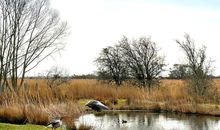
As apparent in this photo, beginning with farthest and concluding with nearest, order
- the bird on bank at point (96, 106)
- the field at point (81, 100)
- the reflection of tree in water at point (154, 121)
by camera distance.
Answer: the bird on bank at point (96, 106), the reflection of tree in water at point (154, 121), the field at point (81, 100)

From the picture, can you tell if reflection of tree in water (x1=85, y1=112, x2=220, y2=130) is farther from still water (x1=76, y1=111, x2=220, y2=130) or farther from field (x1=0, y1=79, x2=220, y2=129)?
field (x1=0, y1=79, x2=220, y2=129)

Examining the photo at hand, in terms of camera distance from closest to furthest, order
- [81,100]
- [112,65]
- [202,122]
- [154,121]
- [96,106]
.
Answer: [202,122], [154,121], [96,106], [81,100], [112,65]

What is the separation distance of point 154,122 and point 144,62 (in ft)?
36.3

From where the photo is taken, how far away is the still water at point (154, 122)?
1230 cm

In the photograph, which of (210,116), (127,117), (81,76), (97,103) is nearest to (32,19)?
(97,103)

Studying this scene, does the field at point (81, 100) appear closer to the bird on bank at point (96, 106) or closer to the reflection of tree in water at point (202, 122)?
the bird on bank at point (96, 106)

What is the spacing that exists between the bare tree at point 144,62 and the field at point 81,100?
4168 millimetres

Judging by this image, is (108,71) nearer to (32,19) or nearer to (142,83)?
(142,83)

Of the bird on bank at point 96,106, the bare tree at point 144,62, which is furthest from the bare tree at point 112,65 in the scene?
the bird on bank at point 96,106

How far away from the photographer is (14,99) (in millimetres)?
11883

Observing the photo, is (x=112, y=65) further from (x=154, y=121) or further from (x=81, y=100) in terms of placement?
(x=154, y=121)

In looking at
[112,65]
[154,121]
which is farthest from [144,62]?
[154,121]

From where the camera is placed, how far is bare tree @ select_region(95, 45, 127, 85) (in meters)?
25.8

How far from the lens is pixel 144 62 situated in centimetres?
2450
